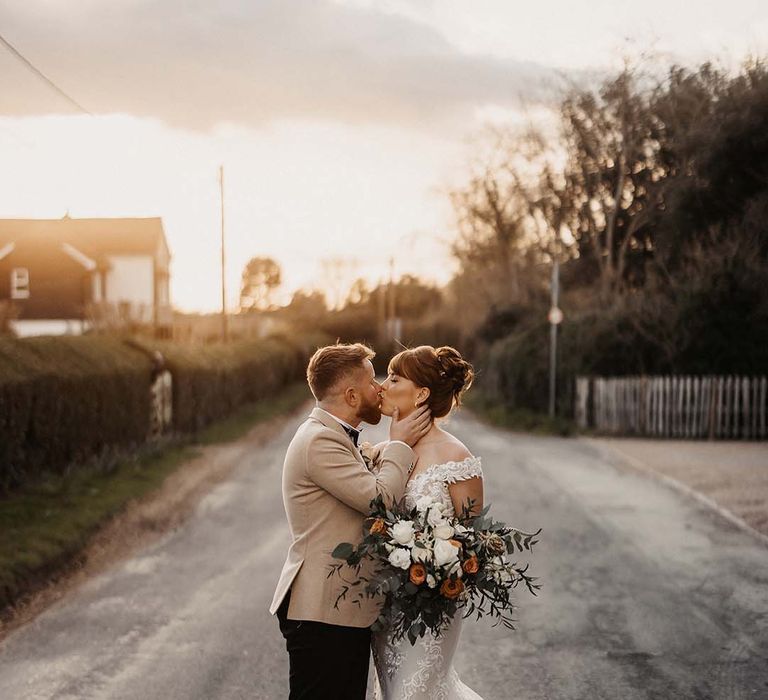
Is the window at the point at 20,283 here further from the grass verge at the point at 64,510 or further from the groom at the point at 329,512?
the groom at the point at 329,512

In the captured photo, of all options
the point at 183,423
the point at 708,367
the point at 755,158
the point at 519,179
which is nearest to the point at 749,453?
the point at 708,367

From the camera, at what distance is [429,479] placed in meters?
3.90

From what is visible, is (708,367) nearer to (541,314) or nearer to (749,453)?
(749,453)

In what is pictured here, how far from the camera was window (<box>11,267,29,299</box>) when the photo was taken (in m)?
47.1

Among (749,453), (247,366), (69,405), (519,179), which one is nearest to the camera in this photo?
(69,405)

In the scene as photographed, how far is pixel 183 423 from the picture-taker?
74.4 feet

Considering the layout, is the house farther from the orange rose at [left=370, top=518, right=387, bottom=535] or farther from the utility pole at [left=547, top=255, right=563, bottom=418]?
the orange rose at [left=370, top=518, right=387, bottom=535]

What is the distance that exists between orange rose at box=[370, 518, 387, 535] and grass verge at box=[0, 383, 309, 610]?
527 centimetres

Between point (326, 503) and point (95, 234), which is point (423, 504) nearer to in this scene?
point (326, 503)

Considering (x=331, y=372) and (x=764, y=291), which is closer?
(x=331, y=372)

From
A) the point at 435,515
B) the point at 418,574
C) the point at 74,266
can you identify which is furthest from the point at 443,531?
the point at 74,266

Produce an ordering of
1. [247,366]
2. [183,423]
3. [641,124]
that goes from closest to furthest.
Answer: [183,423], [641,124], [247,366]

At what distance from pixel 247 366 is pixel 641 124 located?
15363mm

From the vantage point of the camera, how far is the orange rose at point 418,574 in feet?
11.6
